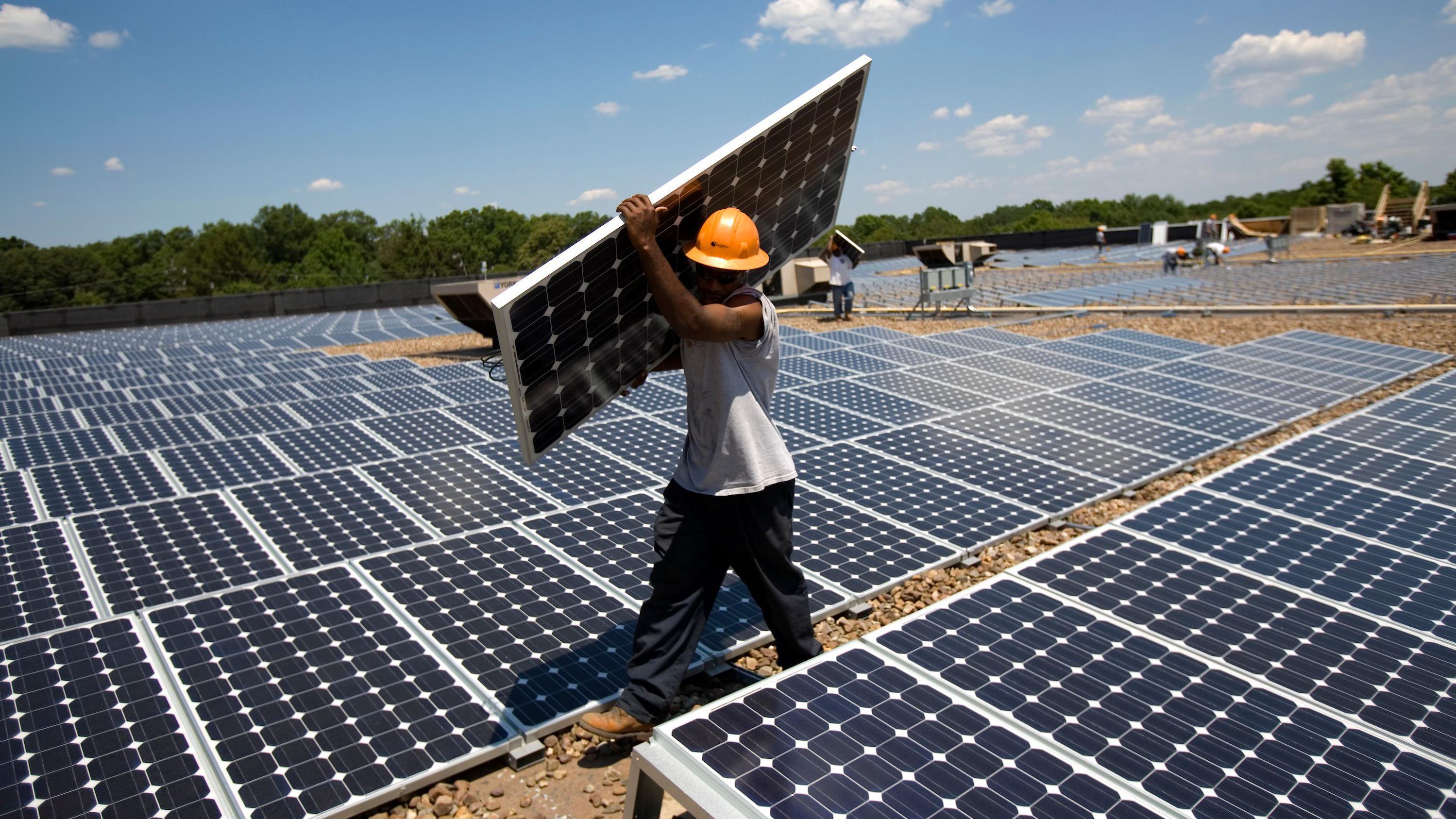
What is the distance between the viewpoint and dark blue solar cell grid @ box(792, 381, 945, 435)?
9844 millimetres

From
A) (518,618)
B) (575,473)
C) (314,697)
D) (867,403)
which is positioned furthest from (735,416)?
(867,403)

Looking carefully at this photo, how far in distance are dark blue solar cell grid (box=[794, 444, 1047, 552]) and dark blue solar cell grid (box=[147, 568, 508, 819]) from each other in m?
3.12

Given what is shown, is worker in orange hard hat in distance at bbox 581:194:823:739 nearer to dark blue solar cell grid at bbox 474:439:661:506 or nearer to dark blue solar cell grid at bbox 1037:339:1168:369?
dark blue solar cell grid at bbox 474:439:661:506

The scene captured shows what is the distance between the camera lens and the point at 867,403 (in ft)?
34.8

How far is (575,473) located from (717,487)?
4.41m

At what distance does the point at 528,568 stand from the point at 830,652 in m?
2.85

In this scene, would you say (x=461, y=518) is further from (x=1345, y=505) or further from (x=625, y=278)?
(x=1345, y=505)

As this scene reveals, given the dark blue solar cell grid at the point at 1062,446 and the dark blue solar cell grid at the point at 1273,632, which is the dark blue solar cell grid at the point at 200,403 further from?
the dark blue solar cell grid at the point at 1273,632

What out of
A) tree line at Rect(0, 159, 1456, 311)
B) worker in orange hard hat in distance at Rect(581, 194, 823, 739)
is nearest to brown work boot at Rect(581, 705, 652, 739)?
worker in orange hard hat in distance at Rect(581, 194, 823, 739)

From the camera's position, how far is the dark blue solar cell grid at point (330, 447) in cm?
873

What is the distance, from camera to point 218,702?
4.36 meters

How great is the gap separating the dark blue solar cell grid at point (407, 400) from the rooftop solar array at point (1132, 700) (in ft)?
Answer: 28.3

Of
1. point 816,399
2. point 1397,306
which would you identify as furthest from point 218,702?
point 1397,306

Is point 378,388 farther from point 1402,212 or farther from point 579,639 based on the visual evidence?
point 1402,212
